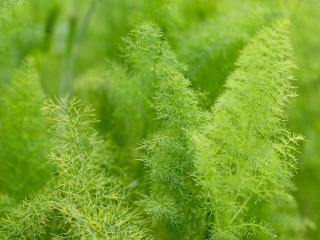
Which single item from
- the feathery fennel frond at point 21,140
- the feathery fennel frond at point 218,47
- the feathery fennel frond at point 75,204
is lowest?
the feathery fennel frond at point 21,140

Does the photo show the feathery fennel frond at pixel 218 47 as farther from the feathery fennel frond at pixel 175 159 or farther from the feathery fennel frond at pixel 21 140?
the feathery fennel frond at pixel 21 140

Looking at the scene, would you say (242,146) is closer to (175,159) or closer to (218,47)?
(175,159)

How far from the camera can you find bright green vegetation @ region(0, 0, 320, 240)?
1.05m

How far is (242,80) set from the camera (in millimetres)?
1164

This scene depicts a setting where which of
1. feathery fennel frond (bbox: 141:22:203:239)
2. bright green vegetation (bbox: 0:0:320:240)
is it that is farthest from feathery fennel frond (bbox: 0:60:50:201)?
feathery fennel frond (bbox: 141:22:203:239)

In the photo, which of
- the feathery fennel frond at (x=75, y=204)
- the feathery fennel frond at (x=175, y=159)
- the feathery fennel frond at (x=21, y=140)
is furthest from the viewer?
the feathery fennel frond at (x=21, y=140)

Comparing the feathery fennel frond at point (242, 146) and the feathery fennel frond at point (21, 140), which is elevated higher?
the feathery fennel frond at point (242, 146)

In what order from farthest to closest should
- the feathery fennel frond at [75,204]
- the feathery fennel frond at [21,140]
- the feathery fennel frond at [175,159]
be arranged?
the feathery fennel frond at [21,140] < the feathery fennel frond at [175,159] < the feathery fennel frond at [75,204]

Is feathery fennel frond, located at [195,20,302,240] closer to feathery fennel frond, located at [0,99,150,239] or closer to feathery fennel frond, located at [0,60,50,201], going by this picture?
feathery fennel frond, located at [0,99,150,239]

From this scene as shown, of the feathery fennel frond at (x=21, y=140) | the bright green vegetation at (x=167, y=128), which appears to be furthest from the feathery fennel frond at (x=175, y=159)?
the feathery fennel frond at (x=21, y=140)

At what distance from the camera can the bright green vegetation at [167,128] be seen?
1.05 metres

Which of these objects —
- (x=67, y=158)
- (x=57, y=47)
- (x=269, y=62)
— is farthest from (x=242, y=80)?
(x=57, y=47)

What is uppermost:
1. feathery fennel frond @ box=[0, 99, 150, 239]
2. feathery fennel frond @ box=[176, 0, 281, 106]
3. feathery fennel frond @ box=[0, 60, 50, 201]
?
feathery fennel frond @ box=[176, 0, 281, 106]

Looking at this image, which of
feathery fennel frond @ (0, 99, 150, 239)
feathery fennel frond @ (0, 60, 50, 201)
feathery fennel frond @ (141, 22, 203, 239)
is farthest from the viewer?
feathery fennel frond @ (0, 60, 50, 201)
